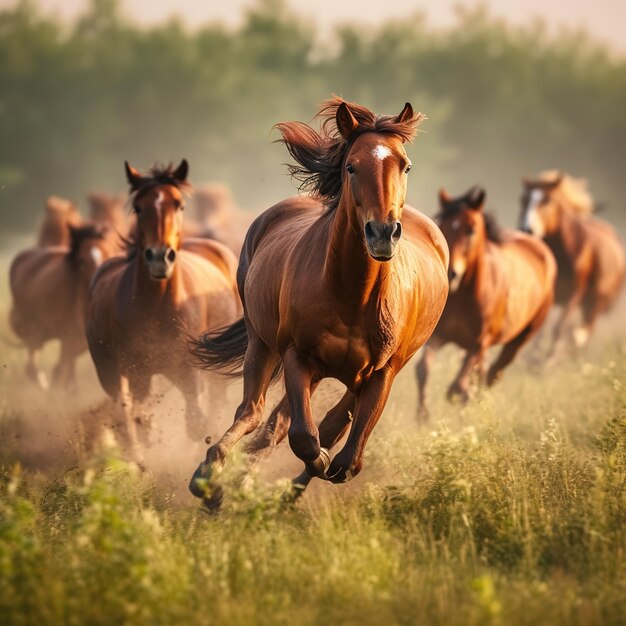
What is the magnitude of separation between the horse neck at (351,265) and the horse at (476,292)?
477 centimetres

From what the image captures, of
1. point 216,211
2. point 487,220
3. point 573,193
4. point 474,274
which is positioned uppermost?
point 216,211

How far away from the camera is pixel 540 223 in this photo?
16453 millimetres

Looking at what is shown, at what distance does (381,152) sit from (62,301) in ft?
28.2

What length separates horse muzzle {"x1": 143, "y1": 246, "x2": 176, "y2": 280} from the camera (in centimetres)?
896

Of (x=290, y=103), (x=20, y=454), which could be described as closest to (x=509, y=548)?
(x=20, y=454)

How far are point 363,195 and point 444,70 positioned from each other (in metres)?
55.8

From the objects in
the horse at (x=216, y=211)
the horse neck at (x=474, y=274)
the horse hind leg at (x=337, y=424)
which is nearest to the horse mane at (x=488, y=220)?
the horse neck at (x=474, y=274)

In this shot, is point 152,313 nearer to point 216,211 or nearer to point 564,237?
point 564,237

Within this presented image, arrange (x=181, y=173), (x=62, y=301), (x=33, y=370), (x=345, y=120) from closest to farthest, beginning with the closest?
(x=345, y=120)
(x=181, y=173)
(x=62, y=301)
(x=33, y=370)

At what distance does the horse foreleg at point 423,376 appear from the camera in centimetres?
1057

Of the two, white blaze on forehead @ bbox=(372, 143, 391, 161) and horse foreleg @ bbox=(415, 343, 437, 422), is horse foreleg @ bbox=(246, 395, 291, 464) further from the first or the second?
horse foreleg @ bbox=(415, 343, 437, 422)

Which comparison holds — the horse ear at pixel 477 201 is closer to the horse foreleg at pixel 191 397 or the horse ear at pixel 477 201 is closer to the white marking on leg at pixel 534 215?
the horse foreleg at pixel 191 397

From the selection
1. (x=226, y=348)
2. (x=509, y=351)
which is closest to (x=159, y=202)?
(x=226, y=348)

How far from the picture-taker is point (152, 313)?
30.7 feet
